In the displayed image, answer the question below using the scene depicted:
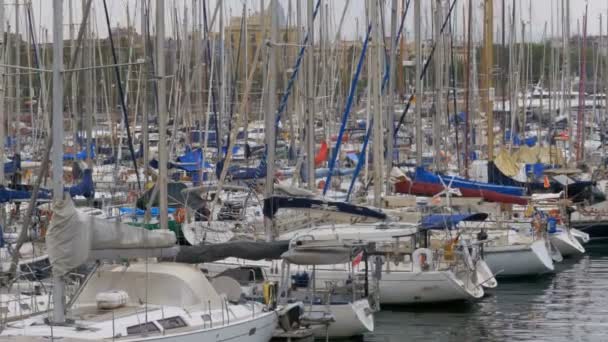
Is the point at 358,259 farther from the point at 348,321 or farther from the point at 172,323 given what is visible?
the point at 172,323

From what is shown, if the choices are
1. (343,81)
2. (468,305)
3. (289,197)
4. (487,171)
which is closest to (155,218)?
(289,197)

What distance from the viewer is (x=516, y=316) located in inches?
1312

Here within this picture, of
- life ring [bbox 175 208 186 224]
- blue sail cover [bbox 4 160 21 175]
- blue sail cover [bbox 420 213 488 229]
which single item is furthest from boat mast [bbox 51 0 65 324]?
blue sail cover [bbox 4 160 21 175]

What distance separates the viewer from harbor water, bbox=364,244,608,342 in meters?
30.4

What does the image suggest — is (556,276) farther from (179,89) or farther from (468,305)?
(179,89)

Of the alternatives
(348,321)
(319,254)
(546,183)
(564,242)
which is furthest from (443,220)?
(546,183)

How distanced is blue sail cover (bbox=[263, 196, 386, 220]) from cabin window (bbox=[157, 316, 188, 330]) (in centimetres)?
982

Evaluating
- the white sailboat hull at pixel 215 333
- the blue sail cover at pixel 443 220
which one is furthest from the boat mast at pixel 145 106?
the white sailboat hull at pixel 215 333

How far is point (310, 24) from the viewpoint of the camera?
121ft

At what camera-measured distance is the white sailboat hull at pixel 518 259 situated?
127 ft

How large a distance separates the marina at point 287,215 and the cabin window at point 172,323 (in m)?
0.04

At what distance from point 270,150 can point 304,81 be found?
1249 cm

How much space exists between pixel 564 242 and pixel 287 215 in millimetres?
11983

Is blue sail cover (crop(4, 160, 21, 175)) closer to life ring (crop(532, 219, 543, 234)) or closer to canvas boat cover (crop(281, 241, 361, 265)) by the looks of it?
life ring (crop(532, 219, 543, 234))
